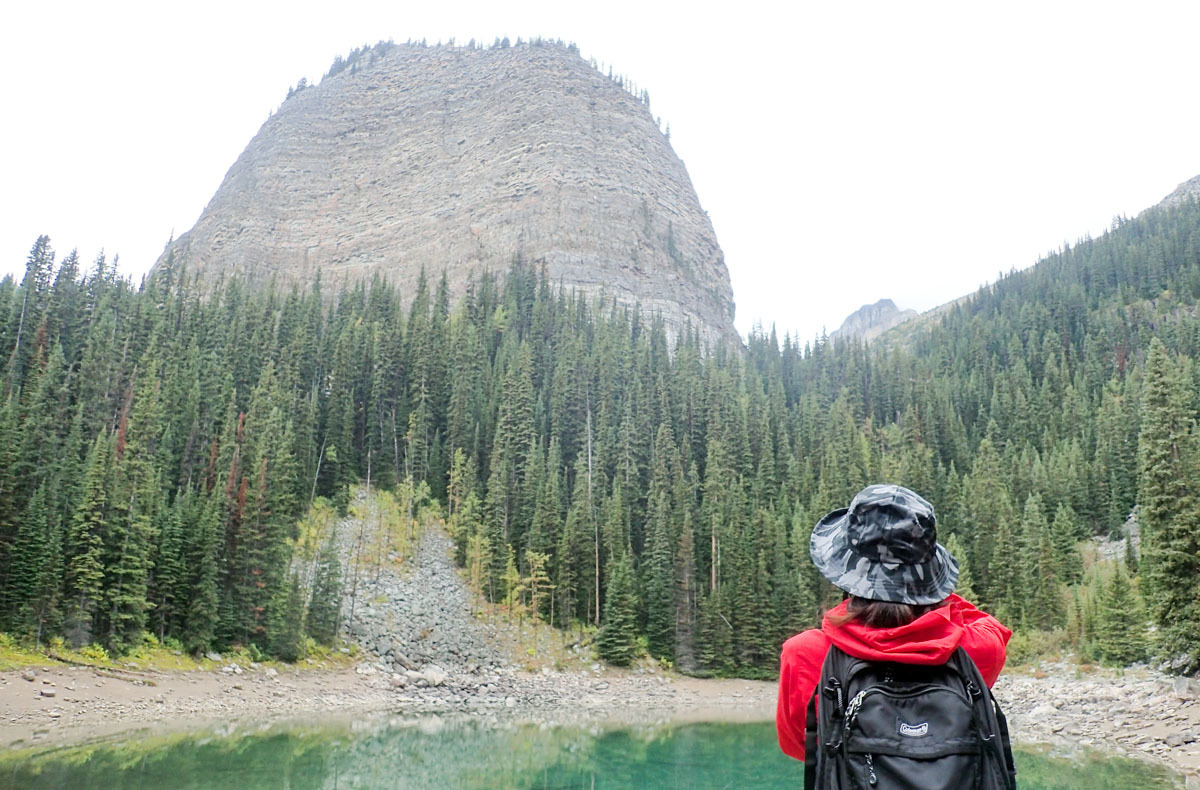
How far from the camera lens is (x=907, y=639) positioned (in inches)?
124

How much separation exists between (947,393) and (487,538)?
2289 inches

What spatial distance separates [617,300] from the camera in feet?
403

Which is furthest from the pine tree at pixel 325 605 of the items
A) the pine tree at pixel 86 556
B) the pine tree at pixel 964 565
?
the pine tree at pixel 964 565

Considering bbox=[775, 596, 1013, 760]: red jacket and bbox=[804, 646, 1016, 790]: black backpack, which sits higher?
bbox=[775, 596, 1013, 760]: red jacket

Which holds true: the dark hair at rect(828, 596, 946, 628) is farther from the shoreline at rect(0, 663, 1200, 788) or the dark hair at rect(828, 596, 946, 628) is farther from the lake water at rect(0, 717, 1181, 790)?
the shoreline at rect(0, 663, 1200, 788)

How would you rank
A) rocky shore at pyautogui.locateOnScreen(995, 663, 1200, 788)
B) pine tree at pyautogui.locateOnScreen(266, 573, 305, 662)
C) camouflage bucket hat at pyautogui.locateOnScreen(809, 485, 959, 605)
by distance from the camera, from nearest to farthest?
1. camouflage bucket hat at pyautogui.locateOnScreen(809, 485, 959, 605)
2. rocky shore at pyautogui.locateOnScreen(995, 663, 1200, 788)
3. pine tree at pyautogui.locateOnScreen(266, 573, 305, 662)

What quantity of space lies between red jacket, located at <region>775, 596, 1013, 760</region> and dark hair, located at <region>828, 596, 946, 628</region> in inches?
1.4

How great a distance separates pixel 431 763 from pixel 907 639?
79.3 feet

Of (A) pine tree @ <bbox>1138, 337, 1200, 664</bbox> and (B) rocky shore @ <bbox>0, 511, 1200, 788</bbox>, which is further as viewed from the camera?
(A) pine tree @ <bbox>1138, 337, 1200, 664</bbox>

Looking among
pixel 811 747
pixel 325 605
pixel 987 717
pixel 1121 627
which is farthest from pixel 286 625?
pixel 987 717

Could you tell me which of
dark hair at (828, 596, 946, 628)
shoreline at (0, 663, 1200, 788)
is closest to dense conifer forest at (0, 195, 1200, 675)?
shoreline at (0, 663, 1200, 788)

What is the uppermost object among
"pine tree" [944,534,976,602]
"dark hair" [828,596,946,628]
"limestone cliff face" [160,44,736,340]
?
"limestone cliff face" [160,44,736,340]

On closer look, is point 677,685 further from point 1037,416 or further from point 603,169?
point 603,169

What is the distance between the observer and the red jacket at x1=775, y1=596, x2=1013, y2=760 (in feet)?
9.98
